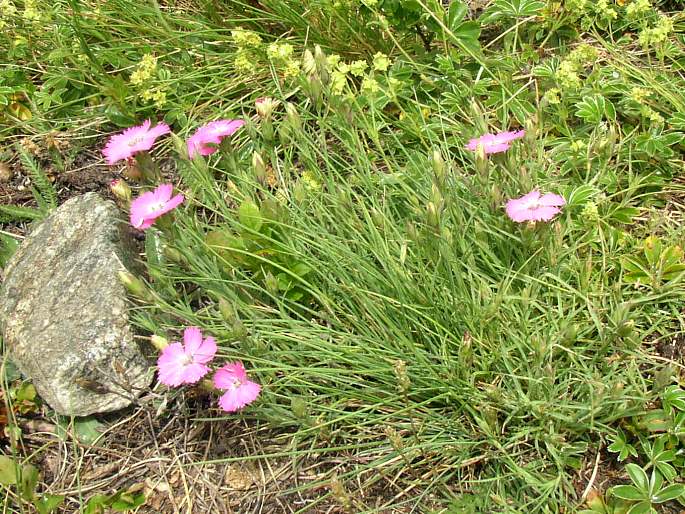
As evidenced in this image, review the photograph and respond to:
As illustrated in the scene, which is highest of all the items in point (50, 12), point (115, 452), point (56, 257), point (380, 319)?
point (50, 12)

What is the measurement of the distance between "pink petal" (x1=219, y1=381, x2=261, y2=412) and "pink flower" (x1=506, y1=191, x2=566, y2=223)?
669mm

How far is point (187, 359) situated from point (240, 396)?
Answer: 146 millimetres

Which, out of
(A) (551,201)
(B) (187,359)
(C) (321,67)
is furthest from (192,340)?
(A) (551,201)

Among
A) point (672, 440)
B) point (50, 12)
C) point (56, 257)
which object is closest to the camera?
point (672, 440)

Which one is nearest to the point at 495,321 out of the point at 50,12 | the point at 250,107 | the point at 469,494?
the point at 469,494

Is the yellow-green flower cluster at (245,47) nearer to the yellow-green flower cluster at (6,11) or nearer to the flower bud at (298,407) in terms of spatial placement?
the yellow-green flower cluster at (6,11)

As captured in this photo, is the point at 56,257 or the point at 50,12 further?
the point at 50,12

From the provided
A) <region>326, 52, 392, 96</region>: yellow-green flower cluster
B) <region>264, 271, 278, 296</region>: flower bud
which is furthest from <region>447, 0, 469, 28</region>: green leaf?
<region>264, 271, 278, 296</region>: flower bud

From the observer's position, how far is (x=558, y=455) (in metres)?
1.51

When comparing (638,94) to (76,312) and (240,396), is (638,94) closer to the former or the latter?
(240,396)

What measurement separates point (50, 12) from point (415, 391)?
1894 mm

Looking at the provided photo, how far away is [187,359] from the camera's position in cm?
153

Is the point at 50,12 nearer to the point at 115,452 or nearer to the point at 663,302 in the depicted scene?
the point at 115,452

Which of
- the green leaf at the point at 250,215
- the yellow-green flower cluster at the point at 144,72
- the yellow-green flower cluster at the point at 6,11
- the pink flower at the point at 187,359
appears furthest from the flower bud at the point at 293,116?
the yellow-green flower cluster at the point at 6,11
